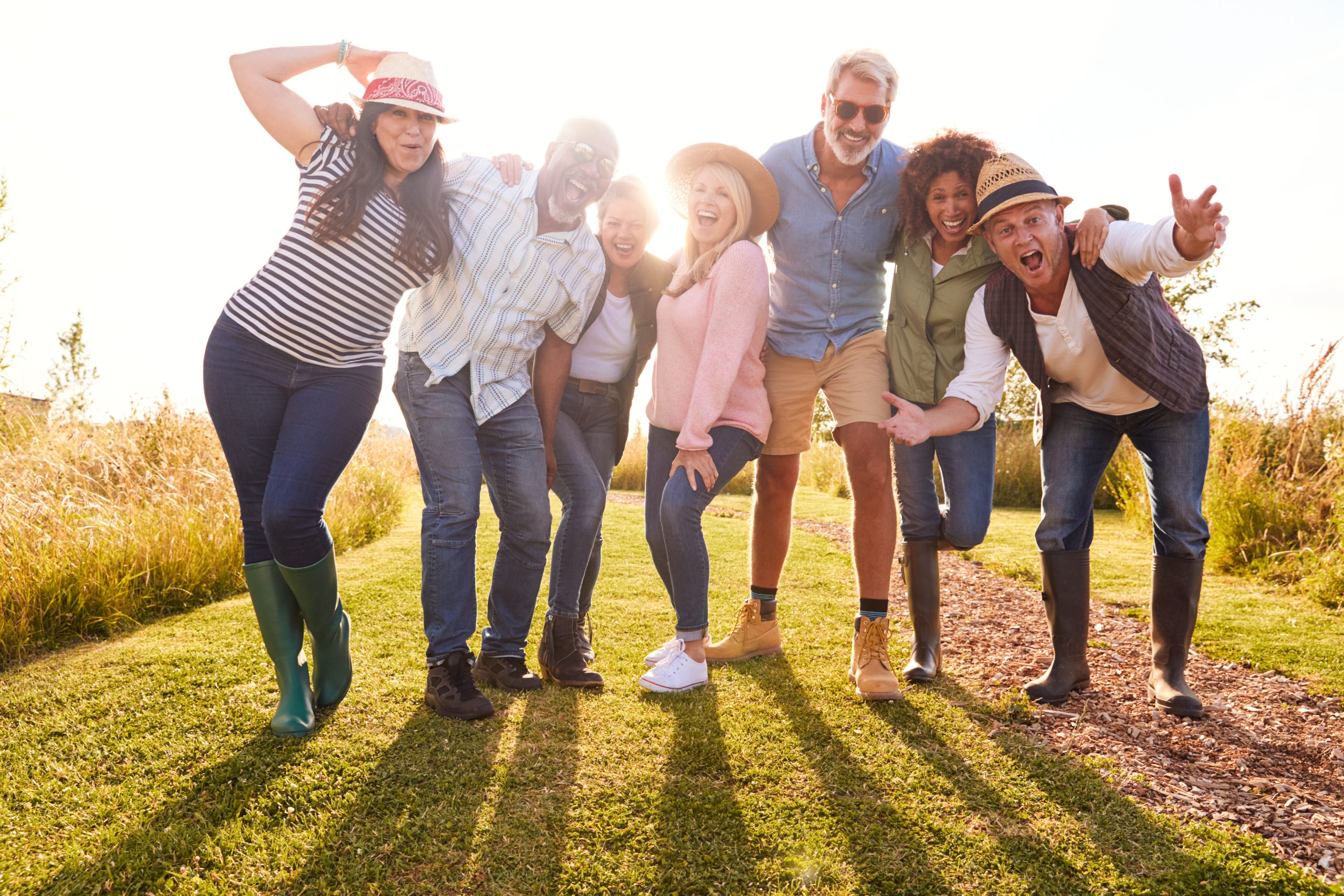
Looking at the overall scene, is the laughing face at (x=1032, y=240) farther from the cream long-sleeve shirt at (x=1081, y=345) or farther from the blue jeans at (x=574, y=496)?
the blue jeans at (x=574, y=496)

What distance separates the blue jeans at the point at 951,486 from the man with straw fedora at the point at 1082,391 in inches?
6.5

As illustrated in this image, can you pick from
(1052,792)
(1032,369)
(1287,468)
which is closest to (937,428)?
(1032,369)

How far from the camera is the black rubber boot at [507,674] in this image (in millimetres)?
3297

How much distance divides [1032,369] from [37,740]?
3.92 meters

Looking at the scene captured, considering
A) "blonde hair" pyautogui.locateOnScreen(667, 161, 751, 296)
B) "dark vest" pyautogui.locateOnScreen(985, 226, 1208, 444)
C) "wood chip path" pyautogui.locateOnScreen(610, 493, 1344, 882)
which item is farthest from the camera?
"blonde hair" pyautogui.locateOnScreen(667, 161, 751, 296)

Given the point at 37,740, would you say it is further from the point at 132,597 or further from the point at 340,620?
the point at 132,597

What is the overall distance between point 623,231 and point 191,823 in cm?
259

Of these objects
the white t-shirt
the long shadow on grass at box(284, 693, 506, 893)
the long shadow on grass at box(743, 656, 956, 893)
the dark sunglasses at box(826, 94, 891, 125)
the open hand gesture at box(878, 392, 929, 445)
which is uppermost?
the dark sunglasses at box(826, 94, 891, 125)

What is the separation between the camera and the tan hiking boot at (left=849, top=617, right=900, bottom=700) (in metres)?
3.26

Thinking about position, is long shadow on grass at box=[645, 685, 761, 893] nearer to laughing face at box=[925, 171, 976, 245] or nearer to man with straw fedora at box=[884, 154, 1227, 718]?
man with straw fedora at box=[884, 154, 1227, 718]

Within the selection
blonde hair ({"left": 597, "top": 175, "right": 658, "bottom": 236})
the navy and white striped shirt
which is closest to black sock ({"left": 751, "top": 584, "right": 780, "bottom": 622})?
blonde hair ({"left": 597, "top": 175, "right": 658, "bottom": 236})

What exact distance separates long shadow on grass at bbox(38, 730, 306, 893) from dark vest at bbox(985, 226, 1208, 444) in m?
3.05

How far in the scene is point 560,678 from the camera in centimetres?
340

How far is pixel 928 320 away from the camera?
3.47 meters
